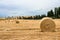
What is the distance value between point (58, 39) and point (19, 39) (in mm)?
2207

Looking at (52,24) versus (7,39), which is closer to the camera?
(7,39)

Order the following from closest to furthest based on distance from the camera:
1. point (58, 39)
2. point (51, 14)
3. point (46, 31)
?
1. point (58, 39)
2. point (46, 31)
3. point (51, 14)

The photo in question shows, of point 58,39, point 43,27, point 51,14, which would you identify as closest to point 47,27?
point 43,27

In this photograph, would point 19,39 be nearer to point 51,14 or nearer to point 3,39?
point 3,39

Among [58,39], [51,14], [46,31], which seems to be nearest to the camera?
[58,39]

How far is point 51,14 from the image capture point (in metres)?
64.7

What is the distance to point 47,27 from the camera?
18078 mm

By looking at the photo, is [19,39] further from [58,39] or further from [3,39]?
[58,39]

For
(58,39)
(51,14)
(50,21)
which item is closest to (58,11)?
(51,14)

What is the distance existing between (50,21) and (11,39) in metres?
6.06

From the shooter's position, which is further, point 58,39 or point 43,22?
point 43,22

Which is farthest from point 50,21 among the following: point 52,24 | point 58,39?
point 58,39

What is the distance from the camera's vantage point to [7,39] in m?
13.1

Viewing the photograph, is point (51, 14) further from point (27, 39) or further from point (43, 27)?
point (27, 39)
